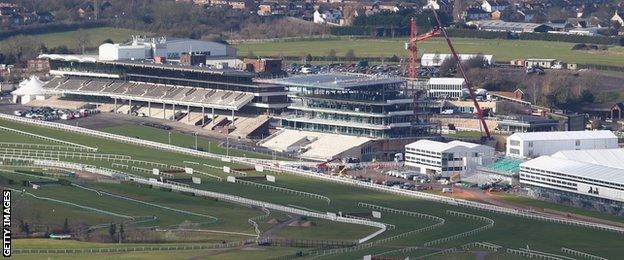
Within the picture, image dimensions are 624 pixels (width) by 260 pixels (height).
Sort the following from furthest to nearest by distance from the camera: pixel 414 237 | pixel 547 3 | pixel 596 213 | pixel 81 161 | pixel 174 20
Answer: pixel 547 3, pixel 174 20, pixel 81 161, pixel 596 213, pixel 414 237

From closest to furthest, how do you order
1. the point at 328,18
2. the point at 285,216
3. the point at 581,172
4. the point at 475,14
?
1. the point at 285,216
2. the point at 581,172
3. the point at 328,18
4. the point at 475,14

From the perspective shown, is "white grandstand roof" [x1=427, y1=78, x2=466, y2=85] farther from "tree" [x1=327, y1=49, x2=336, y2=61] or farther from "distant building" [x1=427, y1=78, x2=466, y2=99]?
"tree" [x1=327, y1=49, x2=336, y2=61]

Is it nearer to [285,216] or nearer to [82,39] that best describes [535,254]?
[285,216]

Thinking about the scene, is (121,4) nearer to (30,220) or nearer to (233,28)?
(233,28)

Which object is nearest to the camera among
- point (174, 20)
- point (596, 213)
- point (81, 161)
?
point (596, 213)

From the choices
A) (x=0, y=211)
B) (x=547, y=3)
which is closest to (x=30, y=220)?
(x=0, y=211)

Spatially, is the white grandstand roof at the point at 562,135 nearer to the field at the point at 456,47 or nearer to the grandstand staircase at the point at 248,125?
the grandstand staircase at the point at 248,125

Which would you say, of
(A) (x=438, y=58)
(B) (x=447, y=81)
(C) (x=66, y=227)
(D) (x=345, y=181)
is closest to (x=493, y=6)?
(A) (x=438, y=58)
